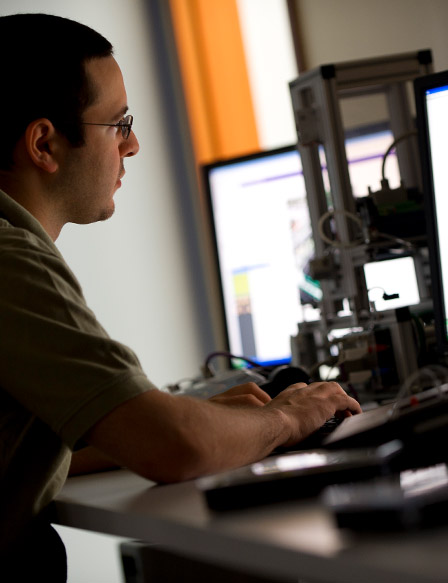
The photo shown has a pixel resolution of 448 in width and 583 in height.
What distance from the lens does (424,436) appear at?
0.65 meters

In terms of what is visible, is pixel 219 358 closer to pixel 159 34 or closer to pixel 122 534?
pixel 159 34

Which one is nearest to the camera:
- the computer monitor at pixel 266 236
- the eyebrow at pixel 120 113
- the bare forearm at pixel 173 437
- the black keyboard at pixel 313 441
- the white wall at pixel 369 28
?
the bare forearm at pixel 173 437

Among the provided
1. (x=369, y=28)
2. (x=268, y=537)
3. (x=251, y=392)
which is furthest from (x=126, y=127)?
(x=369, y=28)

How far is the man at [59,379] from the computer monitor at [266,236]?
99 centimetres

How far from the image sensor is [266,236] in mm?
2189

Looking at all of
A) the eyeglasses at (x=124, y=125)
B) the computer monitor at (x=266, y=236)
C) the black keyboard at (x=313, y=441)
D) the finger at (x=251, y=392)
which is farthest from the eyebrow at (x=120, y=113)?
the computer monitor at (x=266, y=236)

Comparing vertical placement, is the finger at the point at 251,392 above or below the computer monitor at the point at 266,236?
below

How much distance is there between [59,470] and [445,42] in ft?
7.19

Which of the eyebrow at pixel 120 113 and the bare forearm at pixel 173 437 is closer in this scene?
the bare forearm at pixel 173 437

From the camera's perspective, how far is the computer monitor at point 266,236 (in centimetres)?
214

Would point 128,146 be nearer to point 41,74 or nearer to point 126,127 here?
point 126,127

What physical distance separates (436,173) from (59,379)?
0.74 meters

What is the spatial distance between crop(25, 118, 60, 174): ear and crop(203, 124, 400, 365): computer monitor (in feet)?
3.28

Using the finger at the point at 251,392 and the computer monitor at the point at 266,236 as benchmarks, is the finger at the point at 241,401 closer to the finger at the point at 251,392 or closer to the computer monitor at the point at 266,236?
the finger at the point at 251,392
